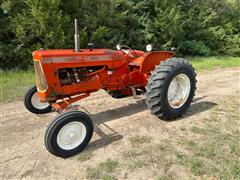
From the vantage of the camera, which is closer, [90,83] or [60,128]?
[60,128]

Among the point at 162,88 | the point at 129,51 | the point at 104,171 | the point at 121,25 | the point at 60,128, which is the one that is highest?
the point at 121,25

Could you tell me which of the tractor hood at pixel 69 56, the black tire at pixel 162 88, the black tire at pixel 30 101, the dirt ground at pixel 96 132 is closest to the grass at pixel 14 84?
the dirt ground at pixel 96 132

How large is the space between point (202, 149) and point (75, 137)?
167 centimetres

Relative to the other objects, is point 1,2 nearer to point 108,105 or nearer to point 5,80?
point 5,80

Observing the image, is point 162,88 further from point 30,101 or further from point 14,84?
point 14,84

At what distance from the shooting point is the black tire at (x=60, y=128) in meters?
3.31

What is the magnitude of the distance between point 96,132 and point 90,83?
0.75 meters

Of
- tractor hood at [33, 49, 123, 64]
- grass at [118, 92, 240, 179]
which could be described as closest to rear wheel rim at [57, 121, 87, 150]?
grass at [118, 92, 240, 179]

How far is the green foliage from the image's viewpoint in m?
8.62

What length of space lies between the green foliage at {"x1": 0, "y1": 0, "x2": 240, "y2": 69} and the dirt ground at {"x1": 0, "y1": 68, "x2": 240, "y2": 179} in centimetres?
373

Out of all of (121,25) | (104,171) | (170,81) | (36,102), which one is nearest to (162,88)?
(170,81)

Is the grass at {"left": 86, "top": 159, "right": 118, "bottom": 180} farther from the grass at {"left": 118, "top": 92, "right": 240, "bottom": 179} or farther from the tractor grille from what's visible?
the tractor grille

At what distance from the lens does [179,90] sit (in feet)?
15.8

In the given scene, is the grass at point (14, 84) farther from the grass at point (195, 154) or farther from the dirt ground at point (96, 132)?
the grass at point (195, 154)
